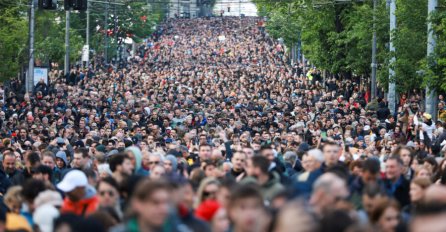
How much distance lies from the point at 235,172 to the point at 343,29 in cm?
4904

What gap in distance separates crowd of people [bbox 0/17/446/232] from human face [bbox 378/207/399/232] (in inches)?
0.4

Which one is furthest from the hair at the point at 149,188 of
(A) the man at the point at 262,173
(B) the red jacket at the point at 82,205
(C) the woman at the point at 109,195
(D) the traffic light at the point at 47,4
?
(D) the traffic light at the point at 47,4

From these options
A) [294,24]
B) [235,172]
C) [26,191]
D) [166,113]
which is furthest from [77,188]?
[294,24]

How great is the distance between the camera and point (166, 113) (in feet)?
157

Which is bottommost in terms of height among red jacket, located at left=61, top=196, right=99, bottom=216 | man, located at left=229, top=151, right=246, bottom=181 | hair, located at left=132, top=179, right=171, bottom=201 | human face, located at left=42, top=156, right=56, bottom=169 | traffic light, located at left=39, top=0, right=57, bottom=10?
human face, located at left=42, top=156, right=56, bottom=169

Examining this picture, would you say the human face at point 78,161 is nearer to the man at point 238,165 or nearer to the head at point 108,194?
the man at point 238,165

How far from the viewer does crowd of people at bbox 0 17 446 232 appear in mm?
10141

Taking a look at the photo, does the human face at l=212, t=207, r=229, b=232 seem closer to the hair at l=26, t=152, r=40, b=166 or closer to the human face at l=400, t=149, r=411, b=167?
the human face at l=400, t=149, r=411, b=167

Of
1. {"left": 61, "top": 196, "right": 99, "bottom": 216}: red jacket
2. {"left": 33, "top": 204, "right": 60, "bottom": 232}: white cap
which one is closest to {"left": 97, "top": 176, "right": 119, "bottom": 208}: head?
{"left": 61, "top": 196, "right": 99, "bottom": 216}: red jacket

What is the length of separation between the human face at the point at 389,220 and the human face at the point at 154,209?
234 cm

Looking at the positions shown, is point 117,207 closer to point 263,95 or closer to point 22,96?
point 22,96

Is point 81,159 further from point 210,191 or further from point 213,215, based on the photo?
point 213,215

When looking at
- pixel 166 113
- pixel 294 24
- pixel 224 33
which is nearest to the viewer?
pixel 166 113

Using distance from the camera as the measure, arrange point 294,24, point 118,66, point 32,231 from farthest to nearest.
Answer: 1. point 118,66
2. point 294,24
3. point 32,231
